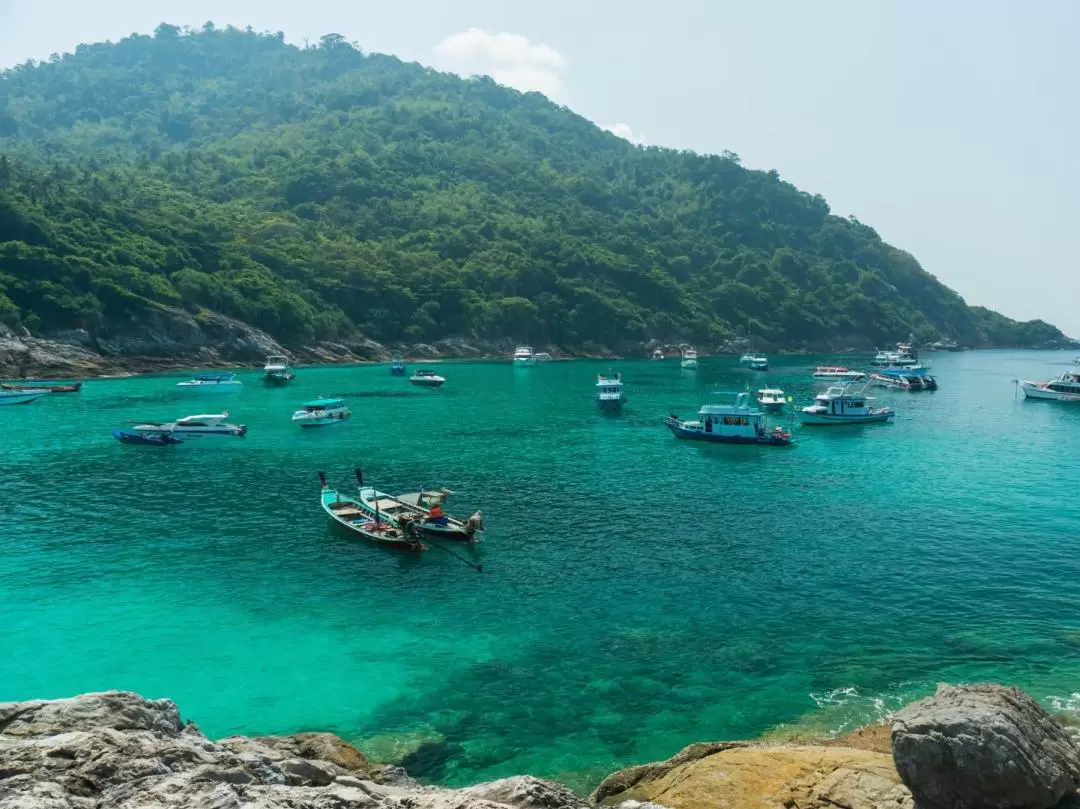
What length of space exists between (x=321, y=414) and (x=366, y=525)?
44.6 m

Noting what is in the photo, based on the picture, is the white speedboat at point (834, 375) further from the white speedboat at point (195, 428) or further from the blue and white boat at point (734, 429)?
the white speedboat at point (195, 428)

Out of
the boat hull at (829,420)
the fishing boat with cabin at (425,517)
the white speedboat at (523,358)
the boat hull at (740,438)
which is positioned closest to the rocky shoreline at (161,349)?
the white speedboat at (523,358)

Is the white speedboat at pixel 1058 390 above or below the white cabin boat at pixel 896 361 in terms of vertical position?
below

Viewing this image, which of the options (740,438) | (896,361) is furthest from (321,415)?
(896,361)

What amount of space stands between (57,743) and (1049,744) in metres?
19.4

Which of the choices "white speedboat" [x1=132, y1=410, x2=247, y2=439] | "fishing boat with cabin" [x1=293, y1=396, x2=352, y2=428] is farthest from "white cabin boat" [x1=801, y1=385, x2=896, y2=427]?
"white speedboat" [x1=132, y1=410, x2=247, y2=439]

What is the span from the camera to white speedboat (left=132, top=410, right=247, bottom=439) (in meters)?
73.4

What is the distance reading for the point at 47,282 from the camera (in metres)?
132

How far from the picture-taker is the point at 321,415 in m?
85.4

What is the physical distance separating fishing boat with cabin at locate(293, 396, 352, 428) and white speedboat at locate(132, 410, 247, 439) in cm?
742

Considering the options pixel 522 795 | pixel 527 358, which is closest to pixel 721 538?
pixel 522 795

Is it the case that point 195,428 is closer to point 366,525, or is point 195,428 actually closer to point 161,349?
point 366,525

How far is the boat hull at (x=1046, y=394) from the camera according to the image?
116 metres

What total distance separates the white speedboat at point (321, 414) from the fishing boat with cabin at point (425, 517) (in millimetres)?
38781
